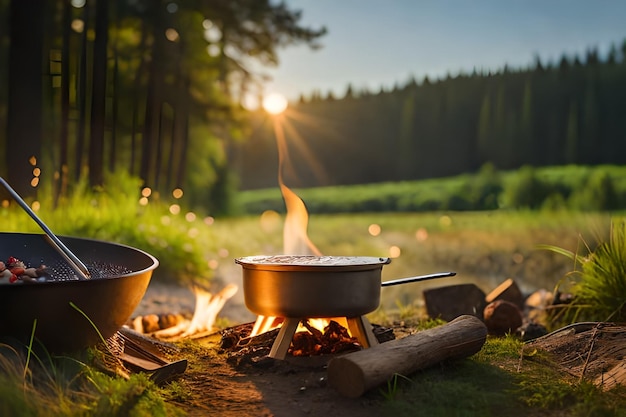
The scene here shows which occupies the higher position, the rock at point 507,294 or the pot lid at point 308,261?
the pot lid at point 308,261

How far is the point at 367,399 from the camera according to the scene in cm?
301

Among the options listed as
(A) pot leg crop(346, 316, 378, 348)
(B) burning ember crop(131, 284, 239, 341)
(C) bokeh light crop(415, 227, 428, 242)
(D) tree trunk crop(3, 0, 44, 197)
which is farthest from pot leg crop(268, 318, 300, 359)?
(C) bokeh light crop(415, 227, 428, 242)

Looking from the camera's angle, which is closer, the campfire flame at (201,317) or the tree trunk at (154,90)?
the campfire flame at (201,317)

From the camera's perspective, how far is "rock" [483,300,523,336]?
4.80 metres

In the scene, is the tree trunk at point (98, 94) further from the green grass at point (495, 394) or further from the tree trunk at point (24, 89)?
the green grass at point (495, 394)

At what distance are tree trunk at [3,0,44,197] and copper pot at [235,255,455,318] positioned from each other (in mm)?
4609

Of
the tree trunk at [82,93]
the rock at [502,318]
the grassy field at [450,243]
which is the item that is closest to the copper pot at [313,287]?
the rock at [502,318]

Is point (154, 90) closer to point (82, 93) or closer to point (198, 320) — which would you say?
point (82, 93)

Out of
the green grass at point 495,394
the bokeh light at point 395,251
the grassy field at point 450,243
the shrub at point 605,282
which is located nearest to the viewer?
the green grass at point 495,394

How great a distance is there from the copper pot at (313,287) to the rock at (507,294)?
86.7 inches

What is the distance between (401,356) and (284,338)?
30.8 inches

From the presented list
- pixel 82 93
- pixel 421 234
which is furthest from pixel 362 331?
pixel 421 234

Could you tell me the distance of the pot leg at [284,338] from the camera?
357 centimetres

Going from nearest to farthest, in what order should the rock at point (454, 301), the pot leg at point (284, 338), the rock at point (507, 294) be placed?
the pot leg at point (284, 338)
the rock at point (454, 301)
the rock at point (507, 294)
